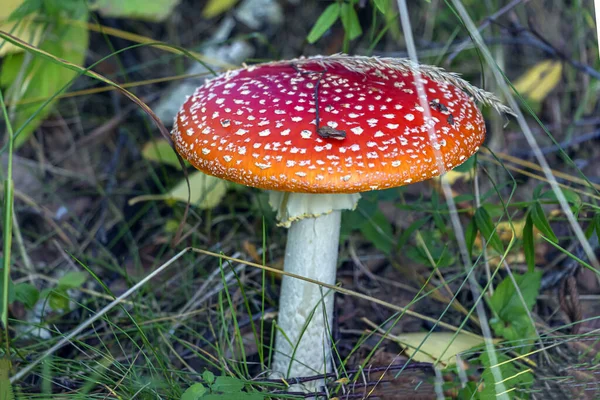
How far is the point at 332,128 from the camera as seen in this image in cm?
179

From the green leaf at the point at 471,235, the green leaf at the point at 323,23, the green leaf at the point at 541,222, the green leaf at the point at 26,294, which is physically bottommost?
the green leaf at the point at 26,294

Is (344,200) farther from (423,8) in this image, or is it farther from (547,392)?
(423,8)

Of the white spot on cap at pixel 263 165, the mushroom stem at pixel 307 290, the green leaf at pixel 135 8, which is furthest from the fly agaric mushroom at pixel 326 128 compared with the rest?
the green leaf at pixel 135 8

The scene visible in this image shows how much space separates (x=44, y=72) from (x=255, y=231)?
5.70ft

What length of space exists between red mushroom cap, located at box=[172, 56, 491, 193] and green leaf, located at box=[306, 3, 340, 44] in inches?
14.7

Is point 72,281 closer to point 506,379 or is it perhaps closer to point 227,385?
point 227,385

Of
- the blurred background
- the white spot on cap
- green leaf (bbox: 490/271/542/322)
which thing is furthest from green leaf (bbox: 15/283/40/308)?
green leaf (bbox: 490/271/542/322)

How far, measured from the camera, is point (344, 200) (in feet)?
7.55

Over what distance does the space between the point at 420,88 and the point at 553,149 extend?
7.14ft

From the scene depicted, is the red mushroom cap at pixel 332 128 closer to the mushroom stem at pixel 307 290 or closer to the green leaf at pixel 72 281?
the mushroom stem at pixel 307 290

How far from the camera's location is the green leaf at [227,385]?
175 cm

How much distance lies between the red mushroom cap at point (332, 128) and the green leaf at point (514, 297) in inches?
30.9

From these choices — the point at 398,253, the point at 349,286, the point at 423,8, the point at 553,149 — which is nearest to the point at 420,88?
the point at 398,253

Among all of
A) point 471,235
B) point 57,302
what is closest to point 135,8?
point 57,302
